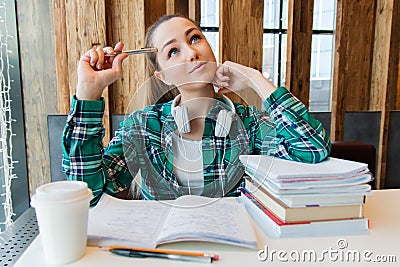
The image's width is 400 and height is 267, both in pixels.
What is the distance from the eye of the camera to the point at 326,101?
2.63 meters

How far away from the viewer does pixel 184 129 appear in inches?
41.7

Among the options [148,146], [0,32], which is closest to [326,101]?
[148,146]

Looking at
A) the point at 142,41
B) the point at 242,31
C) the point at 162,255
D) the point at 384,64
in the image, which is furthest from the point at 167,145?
the point at 384,64

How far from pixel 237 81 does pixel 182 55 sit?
0.21 m

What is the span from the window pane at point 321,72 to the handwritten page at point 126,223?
207 cm

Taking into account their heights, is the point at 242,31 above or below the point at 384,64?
above

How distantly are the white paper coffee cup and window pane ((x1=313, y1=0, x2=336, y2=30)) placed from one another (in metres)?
2.50

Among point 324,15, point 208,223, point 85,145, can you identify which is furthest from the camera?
point 324,15

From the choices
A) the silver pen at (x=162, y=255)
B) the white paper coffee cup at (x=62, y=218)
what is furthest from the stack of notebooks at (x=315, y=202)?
the white paper coffee cup at (x=62, y=218)

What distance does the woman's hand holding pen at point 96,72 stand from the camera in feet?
2.89

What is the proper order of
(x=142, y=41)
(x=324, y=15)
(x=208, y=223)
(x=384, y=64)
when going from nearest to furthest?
(x=208, y=223), (x=142, y=41), (x=384, y=64), (x=324, y=15)

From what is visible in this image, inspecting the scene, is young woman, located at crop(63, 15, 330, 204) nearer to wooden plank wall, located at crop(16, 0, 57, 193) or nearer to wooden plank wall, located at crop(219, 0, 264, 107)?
wooden plank wall, located at crop(219, 0, 264, 107)

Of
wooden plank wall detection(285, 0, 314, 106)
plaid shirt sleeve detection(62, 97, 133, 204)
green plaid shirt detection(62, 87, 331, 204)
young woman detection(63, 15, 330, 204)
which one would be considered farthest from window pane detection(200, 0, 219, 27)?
plaid shirt sleeve detection(62, 97, 133, 204)

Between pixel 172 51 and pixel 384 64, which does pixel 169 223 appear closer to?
pixel 172 51
